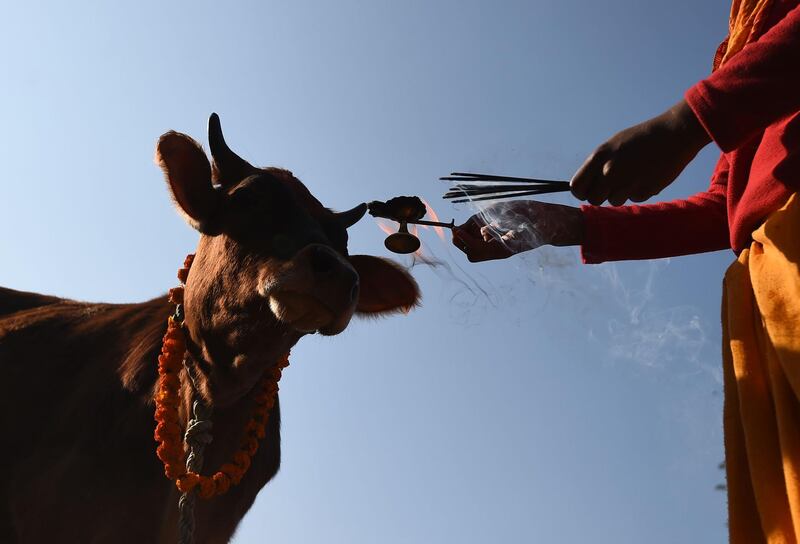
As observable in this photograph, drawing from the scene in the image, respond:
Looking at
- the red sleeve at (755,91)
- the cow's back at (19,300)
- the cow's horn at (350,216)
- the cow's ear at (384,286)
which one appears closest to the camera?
the red sleeve at (755,91)

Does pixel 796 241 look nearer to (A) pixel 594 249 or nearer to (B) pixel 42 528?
(A) pixel 594 249

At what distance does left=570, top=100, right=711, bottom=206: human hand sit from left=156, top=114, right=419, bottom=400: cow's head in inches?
57.4

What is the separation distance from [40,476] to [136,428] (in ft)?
1.53

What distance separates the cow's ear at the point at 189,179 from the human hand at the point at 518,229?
1.43 m

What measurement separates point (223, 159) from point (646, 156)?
2.50m

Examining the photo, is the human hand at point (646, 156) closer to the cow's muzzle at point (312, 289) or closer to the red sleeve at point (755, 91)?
the red sleeve at point (755, 91)

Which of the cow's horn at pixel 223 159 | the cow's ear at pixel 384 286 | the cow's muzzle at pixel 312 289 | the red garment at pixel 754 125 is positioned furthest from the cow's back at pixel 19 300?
the red garment at pixel 754 125

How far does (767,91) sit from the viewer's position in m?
1.86

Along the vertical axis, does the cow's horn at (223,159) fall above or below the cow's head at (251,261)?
above

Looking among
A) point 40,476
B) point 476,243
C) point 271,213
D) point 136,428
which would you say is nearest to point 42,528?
point 40,476

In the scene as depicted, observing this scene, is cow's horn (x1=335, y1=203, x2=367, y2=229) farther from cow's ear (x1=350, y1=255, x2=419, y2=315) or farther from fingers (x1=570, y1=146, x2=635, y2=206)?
fingers (x1=570, y1=146, x2=635, y2=206)

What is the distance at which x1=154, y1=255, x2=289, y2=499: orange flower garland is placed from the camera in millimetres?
3266

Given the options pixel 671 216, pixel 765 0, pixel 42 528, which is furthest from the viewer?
pixel 42 528

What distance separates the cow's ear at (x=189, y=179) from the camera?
376 centimetres
